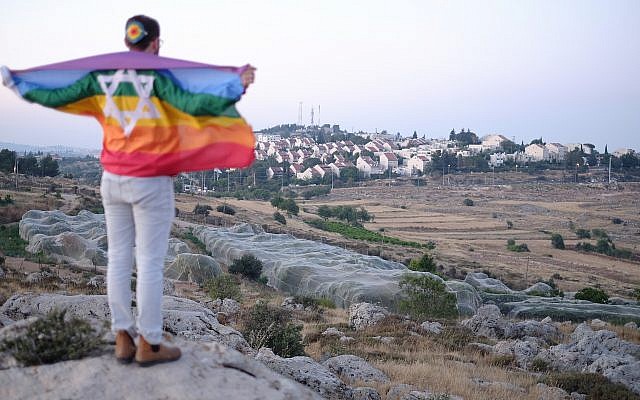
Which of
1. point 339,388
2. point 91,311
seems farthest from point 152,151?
point 91,311

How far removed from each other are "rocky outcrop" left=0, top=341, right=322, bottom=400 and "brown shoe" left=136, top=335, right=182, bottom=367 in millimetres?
39

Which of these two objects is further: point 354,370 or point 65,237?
point 65,237

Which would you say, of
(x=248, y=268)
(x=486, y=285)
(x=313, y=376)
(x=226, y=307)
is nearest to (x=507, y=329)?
(x=226, y=307)

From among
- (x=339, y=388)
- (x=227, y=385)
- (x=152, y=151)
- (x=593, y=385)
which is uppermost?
(x=152, y=151)

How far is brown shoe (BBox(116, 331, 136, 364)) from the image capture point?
10.6 feet

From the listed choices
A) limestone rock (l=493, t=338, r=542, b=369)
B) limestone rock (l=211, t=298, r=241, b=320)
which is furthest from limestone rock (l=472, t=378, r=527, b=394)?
limestone rock (l=211, t=298, r=241, b=320)

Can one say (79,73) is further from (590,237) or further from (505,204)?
(505,204)

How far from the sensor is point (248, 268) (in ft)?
71.4

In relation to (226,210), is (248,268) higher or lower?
lower

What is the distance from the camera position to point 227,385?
316 cm

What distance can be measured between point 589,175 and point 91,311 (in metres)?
84.2

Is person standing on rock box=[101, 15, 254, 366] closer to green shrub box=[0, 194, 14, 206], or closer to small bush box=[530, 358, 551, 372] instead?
small bush box=[530, 358, 551, 372]

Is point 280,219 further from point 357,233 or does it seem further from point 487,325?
point 487,325

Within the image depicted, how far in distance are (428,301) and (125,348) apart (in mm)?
12989
